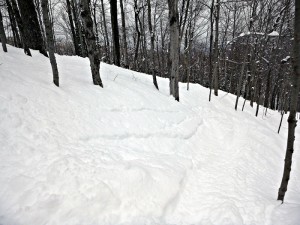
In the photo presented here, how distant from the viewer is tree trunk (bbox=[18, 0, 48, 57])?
712 centimetres

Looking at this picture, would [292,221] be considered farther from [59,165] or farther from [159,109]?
[159,109]

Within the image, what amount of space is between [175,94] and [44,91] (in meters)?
4.92

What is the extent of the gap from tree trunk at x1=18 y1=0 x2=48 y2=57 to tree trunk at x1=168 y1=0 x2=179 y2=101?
4818mm

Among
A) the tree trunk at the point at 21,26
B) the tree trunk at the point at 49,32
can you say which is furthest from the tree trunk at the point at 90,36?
the tree trunk at the point at 21,26

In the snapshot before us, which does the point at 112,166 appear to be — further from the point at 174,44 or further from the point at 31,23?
the point at 31,23

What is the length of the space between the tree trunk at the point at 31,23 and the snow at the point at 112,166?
8.71 ft

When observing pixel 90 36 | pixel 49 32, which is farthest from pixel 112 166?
pixel 90 36

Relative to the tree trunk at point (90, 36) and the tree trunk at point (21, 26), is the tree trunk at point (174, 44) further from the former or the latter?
the tree trunk at point (21, 26)

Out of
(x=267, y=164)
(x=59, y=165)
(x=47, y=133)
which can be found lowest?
(x=267, y=164)

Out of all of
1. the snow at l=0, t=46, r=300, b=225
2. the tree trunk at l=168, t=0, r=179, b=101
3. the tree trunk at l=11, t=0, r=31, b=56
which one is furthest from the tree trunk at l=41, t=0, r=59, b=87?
the tree trunk at l=168, t=0, r=179, b=101

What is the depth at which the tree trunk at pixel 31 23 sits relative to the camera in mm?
7121

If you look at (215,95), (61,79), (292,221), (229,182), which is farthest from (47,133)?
(215,95)

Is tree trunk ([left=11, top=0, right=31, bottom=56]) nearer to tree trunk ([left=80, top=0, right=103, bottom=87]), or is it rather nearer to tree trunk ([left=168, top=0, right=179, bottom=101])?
tree trunk ([left=80, top=0, right=103, bottom=87])

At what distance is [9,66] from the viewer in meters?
4.61
